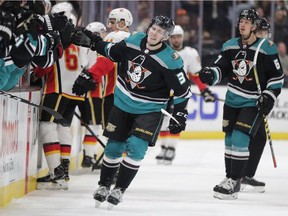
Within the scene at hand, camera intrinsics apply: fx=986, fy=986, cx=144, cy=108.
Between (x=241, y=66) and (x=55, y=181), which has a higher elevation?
(x=241, y=66)

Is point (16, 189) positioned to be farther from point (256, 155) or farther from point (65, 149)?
point (256, 155)

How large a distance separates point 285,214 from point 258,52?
1.20 m

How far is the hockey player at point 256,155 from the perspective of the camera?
6941 millimetres

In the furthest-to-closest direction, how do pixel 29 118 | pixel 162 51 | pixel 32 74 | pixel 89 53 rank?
pixel 89 53 → pixel 32 74 → pixel 29 118 → pixel 162 51

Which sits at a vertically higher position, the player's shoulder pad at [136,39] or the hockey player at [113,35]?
the player's shoulder pad at [136,39]

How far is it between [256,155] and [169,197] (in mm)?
833

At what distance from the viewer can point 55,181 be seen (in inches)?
260

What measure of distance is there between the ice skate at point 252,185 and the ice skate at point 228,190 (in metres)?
0.44

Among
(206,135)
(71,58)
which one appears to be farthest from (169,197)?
(206,135)

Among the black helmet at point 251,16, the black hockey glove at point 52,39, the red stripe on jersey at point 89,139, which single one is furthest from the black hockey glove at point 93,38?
the red stripe on jersey at point 89,139

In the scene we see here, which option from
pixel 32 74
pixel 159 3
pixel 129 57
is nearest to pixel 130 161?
pixel 129 57

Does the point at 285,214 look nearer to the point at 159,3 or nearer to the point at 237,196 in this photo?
the point at 237,196

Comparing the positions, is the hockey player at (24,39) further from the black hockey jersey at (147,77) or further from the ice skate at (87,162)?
the ice skate at (87,162)

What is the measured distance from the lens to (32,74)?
6.80 metres
